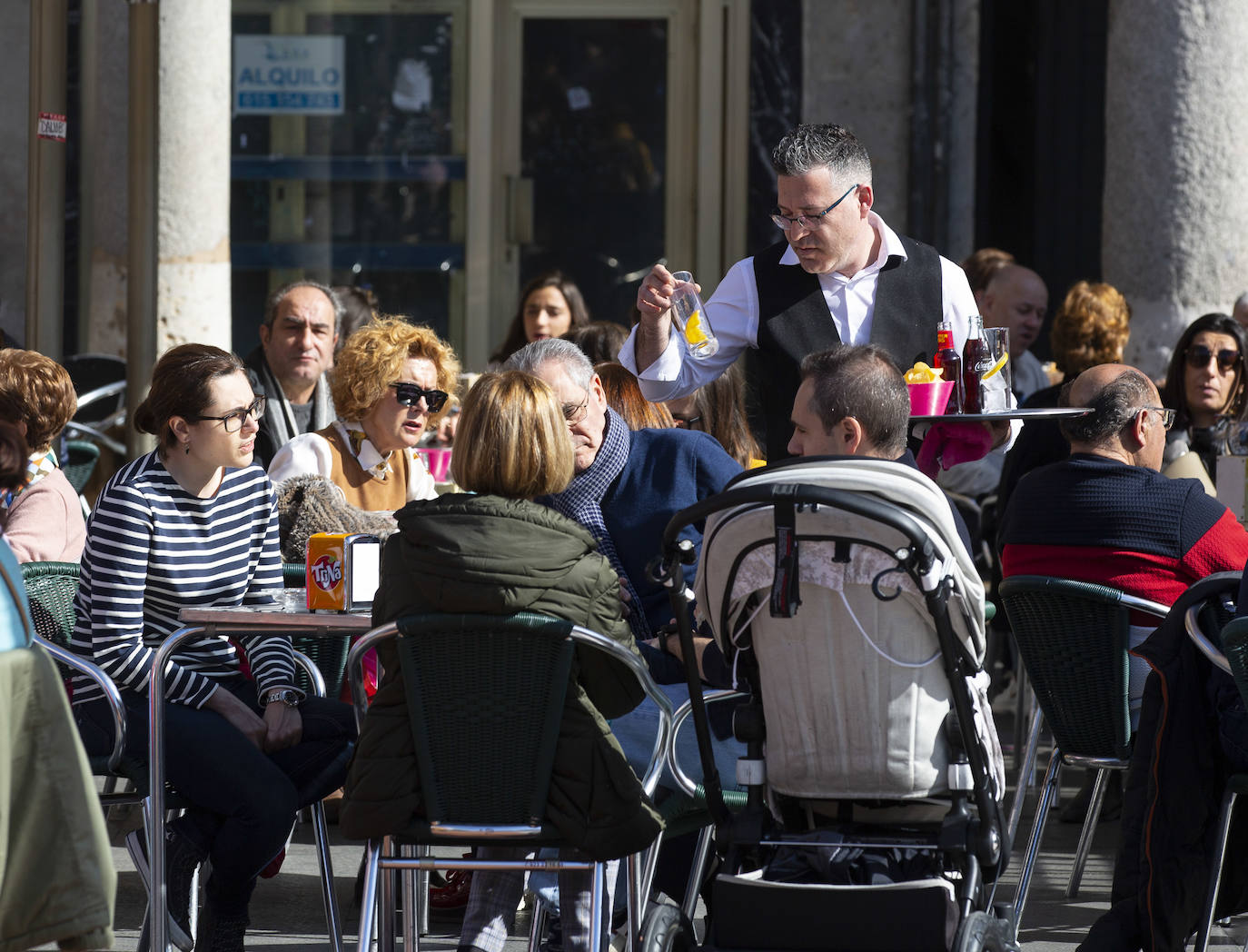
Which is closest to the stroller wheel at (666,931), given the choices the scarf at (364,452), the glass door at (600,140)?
the scarf at (364,452)

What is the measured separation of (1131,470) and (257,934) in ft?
8.14

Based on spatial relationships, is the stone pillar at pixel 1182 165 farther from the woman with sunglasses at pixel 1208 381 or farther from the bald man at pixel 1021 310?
the woman with sunglasses at pixel 1208 381

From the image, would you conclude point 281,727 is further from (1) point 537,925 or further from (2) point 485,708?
(2) point 485,708

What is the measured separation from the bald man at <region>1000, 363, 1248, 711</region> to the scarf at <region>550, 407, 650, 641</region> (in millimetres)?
1084

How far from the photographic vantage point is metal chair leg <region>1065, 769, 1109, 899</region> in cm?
484

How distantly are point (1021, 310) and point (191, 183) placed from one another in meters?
3.62

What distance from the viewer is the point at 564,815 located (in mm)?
3471

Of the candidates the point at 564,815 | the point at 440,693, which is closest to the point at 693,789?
the point at 564,815

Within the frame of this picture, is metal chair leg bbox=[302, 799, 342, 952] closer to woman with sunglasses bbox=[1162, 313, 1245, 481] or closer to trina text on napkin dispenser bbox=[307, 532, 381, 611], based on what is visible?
trina text on napkin dispenser bbox=[307, 532, 381, 611]

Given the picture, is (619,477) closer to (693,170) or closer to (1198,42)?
(1198,42)

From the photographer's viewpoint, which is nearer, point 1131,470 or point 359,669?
point 359,669

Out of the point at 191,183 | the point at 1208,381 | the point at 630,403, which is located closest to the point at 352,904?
the point at 630,403

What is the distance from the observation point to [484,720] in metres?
3.42

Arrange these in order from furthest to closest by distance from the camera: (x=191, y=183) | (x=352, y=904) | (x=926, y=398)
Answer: (x=191, y=183), (x=352, y=904), (x=926, y=398)
